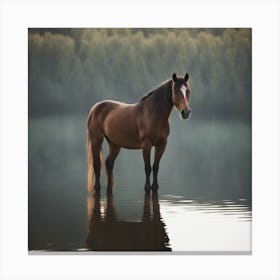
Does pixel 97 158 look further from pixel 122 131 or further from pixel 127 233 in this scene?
pixel 127 233

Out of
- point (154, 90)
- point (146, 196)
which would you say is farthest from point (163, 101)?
point (146, 196)

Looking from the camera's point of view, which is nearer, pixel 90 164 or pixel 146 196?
pixel 146 196

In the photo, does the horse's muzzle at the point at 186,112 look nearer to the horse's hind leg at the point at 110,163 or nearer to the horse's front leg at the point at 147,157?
the horse's front leg at the point at 147,157

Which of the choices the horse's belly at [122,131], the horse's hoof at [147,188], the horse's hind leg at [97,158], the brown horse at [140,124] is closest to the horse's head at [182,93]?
the brown horse at [140,124]

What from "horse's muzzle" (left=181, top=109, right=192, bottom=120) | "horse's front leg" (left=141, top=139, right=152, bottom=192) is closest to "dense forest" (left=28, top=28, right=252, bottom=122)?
"horse's muzzle" (left=181, top=109, right=192, bottom=120)

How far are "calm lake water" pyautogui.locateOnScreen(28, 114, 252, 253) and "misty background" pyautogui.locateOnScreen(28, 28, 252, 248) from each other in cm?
1

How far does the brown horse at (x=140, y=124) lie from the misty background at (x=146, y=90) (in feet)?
0.29

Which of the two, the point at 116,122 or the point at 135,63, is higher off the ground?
the point at 135,63

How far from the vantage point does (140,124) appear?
859 centimetres

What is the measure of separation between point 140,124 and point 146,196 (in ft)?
2.67

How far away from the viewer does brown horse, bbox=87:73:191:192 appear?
8258 millimetres
